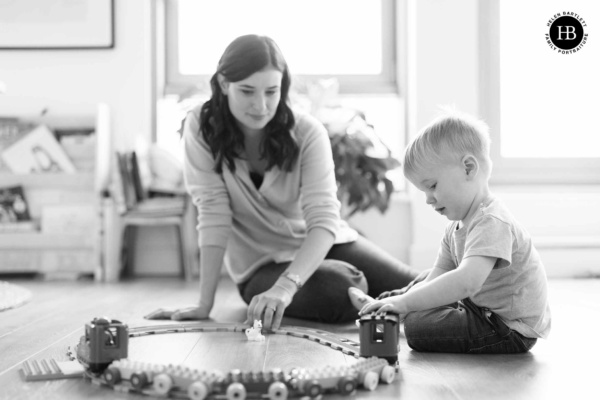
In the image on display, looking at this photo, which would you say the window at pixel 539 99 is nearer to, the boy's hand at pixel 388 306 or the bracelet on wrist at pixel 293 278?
the bracelet on wrist at pixel 293 278

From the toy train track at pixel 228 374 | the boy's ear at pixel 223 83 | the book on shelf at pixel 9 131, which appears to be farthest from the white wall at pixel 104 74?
the toy train track at pixel 228 374

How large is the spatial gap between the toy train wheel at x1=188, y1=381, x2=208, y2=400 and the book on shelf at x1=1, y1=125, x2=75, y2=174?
2.52m

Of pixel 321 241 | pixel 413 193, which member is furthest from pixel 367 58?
pixel 321 241

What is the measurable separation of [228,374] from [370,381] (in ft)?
0.74

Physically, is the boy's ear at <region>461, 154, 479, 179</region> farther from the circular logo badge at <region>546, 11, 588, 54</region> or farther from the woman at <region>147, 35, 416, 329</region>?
the circular logo badge at <region>546, 11, 588, 54</region>

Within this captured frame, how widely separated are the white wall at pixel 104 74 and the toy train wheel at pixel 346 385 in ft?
8.54

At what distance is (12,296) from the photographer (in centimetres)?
244

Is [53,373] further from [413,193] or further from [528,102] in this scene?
[528,102]

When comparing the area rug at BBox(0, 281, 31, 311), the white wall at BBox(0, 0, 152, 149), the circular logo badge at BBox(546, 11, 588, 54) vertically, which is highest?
the circular logo badge at BBox(546, 11, 588, 54)

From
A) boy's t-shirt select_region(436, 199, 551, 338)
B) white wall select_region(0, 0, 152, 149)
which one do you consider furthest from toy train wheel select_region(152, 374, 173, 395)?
white wall select_region(0, 0, 152, 149)

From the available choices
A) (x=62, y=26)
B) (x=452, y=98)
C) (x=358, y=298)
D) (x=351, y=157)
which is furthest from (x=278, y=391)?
(x=62, y=26)

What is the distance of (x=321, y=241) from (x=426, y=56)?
1907mm

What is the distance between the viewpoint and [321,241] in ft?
5.93

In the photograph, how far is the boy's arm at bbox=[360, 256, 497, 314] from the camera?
133 centimetres
